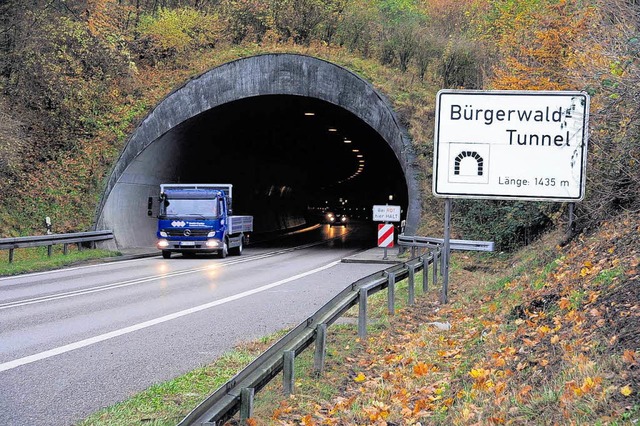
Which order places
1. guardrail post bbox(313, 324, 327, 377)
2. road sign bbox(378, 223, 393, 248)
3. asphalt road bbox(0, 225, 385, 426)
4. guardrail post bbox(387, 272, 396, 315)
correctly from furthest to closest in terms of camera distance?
road sign bbox(378, 223, 393, 248)
guardrail post bbox(387, 272, 396, 315)
guardrail post bbox(313, 324, 327, 377)
asphalt road bbox(0, 225, 385, 426)

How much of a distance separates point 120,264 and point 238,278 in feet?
20.3

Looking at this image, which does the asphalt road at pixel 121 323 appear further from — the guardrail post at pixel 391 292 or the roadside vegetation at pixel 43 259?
the guardrail post at pixel 391 292

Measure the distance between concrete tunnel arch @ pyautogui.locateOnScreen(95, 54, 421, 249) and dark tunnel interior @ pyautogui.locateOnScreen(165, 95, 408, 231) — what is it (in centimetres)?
61

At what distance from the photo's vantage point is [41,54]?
2964 cm

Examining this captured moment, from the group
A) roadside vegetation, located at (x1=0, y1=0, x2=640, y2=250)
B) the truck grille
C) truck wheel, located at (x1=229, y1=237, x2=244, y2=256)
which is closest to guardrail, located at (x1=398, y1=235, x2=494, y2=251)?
roadside vegetation, located at (x1=0, y1=0, x2=640, y2=250)

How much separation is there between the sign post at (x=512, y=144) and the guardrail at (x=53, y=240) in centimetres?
1492

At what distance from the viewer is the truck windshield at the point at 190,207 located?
86.4 ft

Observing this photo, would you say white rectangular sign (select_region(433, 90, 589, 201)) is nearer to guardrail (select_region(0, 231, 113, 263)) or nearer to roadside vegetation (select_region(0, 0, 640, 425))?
roadside vegetation (select_region(0, 0, 640, 425))

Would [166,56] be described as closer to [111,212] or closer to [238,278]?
[111,212]

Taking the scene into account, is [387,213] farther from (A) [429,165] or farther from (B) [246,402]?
(B) [246,402]

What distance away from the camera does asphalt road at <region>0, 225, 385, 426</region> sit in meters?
7.01

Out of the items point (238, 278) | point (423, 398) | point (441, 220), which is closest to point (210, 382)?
point (423, 398)

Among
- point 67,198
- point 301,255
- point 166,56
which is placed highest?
point 166,56

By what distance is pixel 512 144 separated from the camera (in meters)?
11.5
